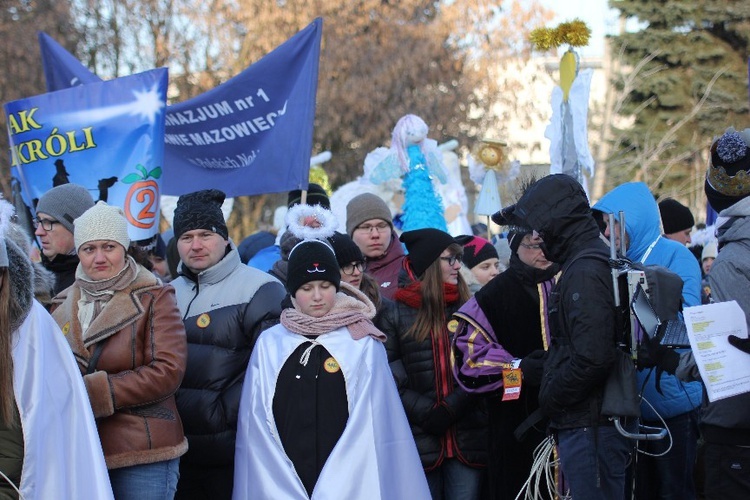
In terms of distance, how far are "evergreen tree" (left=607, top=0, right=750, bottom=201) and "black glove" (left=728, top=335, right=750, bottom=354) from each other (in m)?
25.5

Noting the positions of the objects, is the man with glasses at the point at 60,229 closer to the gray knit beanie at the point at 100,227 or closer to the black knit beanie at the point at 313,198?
the gray knit beanie at the point at 100,227

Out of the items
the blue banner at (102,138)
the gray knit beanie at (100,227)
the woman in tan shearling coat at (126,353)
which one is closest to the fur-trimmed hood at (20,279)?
the woman in tan shearling coat at (126,353)

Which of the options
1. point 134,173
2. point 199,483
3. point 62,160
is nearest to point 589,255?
point 199,483

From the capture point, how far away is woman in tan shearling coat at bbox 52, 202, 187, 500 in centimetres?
448

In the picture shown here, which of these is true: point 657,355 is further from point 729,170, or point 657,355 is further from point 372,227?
point 372,227

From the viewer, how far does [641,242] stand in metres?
5.69

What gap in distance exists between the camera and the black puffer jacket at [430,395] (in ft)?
18.0

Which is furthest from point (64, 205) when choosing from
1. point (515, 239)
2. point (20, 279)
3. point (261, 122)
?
point (261, 122)

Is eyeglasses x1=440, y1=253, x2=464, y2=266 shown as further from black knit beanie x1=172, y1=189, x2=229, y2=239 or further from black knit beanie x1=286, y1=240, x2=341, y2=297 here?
black knit beanie x1=172, y1=189, x2=229, y2=239

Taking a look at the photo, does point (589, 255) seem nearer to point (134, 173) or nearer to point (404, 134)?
point (134, 173)

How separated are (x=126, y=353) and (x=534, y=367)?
188 centimetres

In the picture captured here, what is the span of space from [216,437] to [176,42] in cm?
1988

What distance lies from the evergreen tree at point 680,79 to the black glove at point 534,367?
81.8 ft

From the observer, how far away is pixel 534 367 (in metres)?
4.84
